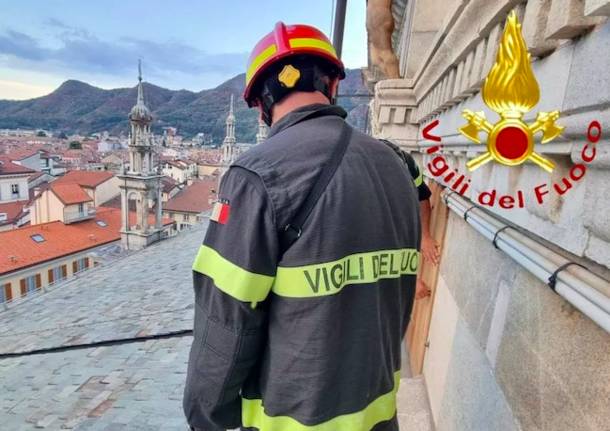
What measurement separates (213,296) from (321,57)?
1126 millimetres

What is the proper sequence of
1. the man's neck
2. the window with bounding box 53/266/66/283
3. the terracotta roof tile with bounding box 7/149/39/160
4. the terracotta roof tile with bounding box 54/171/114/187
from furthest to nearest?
the terracotta roof tile with bounding box 7/149/39/160
the terracotta roof tile with bounding box 54/171/114/187
the window with bounding box 53/266/66/283
the man's neck

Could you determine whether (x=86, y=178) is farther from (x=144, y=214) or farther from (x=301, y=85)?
(x=301, y=85)

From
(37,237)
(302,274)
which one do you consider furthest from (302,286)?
(37,237)

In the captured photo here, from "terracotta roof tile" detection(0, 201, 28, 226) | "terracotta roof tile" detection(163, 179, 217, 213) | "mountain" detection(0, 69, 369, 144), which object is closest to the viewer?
"terracotta roof tile" detection(0, 201, 28, 226)

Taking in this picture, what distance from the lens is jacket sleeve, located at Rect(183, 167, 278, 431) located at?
4.42 feet

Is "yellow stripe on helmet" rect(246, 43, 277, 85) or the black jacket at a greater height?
"yellow stripe on helmet" rect(246, 43, 277, 85)

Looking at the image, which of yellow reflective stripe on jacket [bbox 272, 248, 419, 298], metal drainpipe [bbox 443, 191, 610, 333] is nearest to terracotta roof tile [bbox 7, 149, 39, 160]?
yellow reflective stripe on jacket [bbox 272, 248, 419, 298]

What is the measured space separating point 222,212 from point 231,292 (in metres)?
0.29

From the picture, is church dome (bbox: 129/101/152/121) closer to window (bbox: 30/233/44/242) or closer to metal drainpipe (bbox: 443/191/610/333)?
window (bbox: 30/233/44/242)

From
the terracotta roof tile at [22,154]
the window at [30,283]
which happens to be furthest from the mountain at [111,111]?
the window at [30,283]

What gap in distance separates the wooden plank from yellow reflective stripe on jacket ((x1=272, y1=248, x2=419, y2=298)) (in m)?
1.45

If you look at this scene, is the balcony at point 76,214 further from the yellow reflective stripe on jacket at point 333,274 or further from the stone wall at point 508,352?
the yellow reflective stripe on jacket at point 333,274

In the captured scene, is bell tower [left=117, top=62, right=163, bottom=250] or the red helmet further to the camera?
bell tower [left=117, top=62, right=163, bottom=250]

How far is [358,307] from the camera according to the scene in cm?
146
